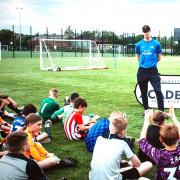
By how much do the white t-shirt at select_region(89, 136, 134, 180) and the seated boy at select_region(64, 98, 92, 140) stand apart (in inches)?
117

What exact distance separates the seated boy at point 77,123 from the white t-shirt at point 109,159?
2.96 meters

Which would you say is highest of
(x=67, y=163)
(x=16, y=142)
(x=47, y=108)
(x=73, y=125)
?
(x=16, y=142)

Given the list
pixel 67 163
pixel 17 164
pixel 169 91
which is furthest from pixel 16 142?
pixel 169 91

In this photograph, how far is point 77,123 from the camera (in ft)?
27.2

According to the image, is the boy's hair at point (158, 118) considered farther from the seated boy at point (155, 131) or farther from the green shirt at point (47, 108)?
the green shirt at point (47, 108)

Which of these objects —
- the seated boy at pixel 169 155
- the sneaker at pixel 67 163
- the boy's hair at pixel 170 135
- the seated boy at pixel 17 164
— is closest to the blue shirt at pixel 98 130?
the sneaker at pixel 67 163

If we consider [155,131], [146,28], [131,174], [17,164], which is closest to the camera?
[17,164]

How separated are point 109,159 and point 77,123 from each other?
10.5 ft

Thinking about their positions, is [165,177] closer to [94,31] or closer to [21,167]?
[21,167]

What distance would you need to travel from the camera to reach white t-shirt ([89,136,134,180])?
5113 millimetres

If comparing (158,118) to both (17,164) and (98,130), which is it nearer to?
(98,130)

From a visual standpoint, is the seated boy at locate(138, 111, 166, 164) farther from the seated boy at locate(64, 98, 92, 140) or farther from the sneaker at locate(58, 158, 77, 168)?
the seated boy at locate(64, 98, 92, 140)

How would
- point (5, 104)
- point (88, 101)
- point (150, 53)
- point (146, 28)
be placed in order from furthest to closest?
point (88, 101), point (5, 104), point (150, 53), point (146, 28)

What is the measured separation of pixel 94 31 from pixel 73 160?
62.9 metres
